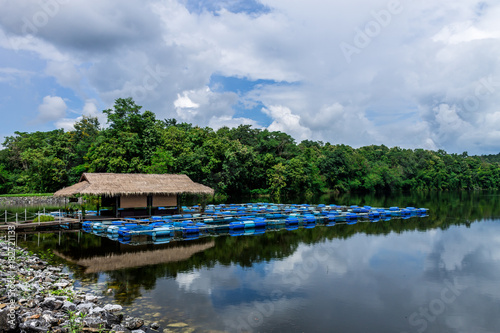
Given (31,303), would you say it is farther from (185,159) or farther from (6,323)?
(185,159)

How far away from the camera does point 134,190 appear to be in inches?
936

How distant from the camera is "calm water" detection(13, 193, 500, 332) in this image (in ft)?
30.6

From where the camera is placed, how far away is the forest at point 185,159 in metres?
38.3

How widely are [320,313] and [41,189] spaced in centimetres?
4510

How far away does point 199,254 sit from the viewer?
16.4 meters

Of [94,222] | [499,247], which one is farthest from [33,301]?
[499,247]

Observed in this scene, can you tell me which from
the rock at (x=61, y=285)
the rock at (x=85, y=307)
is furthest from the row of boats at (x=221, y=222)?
the rock at (x=85, y=307)

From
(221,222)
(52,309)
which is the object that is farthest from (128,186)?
(52,309)

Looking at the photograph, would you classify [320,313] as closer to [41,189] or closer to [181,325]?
[181,325]

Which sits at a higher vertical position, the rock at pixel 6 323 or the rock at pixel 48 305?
the rock at pixel 6 323

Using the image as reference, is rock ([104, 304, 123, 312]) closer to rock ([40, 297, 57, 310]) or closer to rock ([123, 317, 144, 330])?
rock ([123, 317, 144, 330])

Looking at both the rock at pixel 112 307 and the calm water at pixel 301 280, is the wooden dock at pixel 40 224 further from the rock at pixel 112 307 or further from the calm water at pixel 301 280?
the rock at pixel 112 307

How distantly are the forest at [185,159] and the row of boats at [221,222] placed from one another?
12.7 m

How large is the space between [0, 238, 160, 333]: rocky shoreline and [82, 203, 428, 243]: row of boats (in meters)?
8.68
